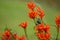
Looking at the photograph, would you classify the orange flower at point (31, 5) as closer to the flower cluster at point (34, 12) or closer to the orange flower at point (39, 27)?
the flower cluster at point (34, 12)

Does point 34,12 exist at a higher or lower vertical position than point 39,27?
higher

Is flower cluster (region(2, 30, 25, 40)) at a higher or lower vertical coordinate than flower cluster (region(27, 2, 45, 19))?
lower

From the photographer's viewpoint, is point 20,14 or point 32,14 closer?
point 32,14

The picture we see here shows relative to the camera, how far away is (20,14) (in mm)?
1565

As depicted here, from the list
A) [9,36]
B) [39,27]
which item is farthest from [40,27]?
[9,36]

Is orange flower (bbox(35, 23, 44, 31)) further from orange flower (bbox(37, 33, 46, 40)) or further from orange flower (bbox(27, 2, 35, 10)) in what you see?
orange flower (bbox(27, 2, 35, 10))

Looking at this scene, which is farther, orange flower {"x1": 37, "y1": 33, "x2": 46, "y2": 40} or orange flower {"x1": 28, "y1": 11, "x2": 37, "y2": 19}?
orange flower {"x1": 28, "y1": 11, "x2": 37, "y2": 19}

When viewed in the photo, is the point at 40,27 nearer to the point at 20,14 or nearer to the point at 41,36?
the point at 41,36

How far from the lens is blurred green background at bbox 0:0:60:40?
4.90 feet

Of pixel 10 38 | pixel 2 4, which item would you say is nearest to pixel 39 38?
pixel 10 38

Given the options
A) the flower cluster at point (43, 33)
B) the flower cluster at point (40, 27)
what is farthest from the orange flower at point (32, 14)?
the flower cluster at point (43, 33)

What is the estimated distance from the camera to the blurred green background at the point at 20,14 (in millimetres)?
1492

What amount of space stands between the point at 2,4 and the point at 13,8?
0.10 metres

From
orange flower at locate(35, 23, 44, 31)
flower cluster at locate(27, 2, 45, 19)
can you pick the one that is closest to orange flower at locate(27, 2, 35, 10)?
flower cluster at locate(27, 2, 45, 19)
